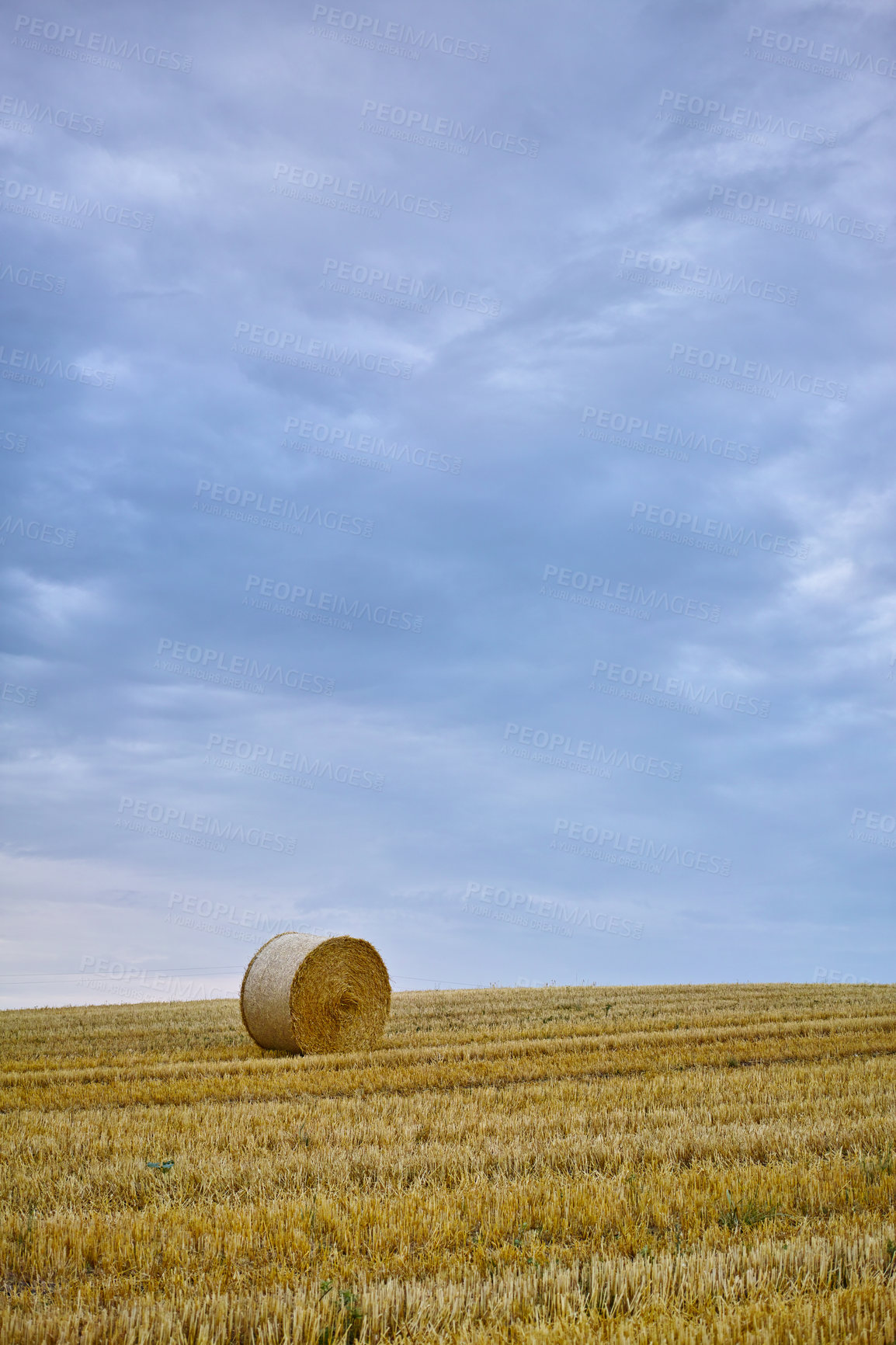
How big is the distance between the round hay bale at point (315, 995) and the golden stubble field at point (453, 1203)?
2515 millimetres

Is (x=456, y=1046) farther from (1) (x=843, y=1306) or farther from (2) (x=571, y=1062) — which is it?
(1) (x=843, y=1306)

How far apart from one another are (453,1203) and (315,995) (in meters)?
10.0

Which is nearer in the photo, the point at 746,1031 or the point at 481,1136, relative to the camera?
the point at 481,1136

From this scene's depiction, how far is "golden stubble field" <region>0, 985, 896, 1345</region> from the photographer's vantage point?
407cm

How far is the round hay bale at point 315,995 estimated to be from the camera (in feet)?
48.8

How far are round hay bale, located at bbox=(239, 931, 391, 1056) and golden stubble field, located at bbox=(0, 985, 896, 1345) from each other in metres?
2.51

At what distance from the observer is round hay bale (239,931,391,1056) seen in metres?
14.9

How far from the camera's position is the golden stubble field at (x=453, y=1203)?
13.4 ft

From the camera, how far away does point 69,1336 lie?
13.0ft

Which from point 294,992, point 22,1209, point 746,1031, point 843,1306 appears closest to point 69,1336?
point 22,1209

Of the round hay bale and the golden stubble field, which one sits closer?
the golden stubble field

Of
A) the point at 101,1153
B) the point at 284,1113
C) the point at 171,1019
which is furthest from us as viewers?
the point at 171,1019

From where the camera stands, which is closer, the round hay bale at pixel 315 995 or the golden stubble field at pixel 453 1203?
the golden stubble field at pixel 453 1203

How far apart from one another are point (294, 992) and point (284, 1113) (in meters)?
6.17
